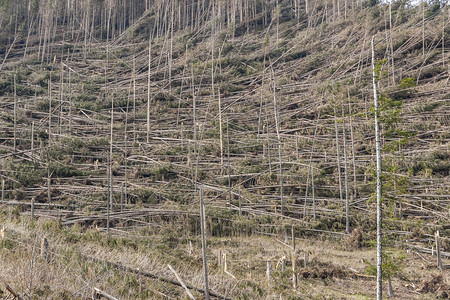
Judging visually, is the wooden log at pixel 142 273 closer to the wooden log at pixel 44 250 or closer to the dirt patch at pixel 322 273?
the wooden log at pixel 44 250

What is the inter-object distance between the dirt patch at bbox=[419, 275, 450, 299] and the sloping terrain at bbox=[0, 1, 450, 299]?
27 millimetres

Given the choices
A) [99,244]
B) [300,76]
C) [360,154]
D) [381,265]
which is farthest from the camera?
[300,76]

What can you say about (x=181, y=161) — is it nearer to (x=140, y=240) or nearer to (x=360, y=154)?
(x=140, y=240)

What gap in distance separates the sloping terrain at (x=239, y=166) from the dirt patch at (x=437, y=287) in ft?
0.09

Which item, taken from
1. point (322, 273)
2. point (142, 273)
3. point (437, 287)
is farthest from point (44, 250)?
point (437, 287)

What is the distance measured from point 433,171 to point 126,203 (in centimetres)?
1196

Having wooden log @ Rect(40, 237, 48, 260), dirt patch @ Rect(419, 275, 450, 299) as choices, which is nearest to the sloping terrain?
dirt patch @ Rect(419, 275, 450, 299)

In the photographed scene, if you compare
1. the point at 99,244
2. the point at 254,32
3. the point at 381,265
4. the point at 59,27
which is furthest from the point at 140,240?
the point at 59,27

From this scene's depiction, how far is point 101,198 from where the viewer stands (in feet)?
37.8

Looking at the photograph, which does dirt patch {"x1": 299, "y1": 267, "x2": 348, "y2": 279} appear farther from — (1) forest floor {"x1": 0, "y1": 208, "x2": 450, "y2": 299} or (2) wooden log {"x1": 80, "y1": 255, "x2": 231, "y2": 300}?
(2) wooden log {"x1": 80, "y1": 255, "x2": 231, "y2": 300}

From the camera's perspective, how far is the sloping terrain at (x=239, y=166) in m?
6.18

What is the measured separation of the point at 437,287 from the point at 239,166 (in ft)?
28.0

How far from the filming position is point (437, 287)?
21.9ft

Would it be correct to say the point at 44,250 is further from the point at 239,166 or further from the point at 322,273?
the point at 239,166
